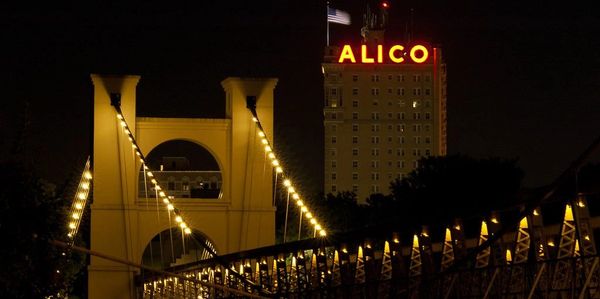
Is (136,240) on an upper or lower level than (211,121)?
lower

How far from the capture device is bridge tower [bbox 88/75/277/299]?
6888cm

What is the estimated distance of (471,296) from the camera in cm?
3788

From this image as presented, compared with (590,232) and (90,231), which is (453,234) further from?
(90,231)

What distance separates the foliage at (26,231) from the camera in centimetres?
2436

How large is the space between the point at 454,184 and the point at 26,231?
3453 inches

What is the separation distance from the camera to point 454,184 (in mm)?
111188

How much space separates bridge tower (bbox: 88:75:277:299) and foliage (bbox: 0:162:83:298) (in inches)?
1655

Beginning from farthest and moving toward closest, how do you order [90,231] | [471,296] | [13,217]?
[90,231], [471,296], [13,217]

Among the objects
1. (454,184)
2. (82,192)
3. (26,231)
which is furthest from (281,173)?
(454,184)

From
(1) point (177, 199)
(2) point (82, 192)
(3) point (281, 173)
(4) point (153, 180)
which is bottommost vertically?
(1) point (177, 199)

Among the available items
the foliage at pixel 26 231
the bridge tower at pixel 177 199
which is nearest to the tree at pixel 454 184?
the bridge tower at pixel 177 199

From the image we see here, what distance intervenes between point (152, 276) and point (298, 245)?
18065mm

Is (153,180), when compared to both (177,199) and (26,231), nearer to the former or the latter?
(177,199)

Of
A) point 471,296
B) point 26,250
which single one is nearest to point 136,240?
point 471,296
